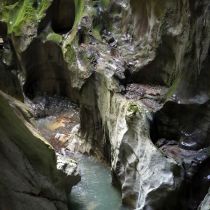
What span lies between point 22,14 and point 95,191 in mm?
7924

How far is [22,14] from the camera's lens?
54.2 ft

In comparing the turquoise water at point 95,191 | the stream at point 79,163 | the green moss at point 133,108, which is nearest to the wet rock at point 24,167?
the turquoise water at point 95,191

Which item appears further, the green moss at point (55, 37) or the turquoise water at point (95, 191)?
the green moss at point (55, 37)

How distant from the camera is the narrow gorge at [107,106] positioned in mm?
9359

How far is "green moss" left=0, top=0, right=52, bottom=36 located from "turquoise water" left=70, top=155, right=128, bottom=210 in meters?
6.03

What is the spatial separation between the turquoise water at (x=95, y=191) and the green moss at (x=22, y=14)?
6.03m


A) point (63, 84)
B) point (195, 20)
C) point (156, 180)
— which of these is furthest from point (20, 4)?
point (156, 180)

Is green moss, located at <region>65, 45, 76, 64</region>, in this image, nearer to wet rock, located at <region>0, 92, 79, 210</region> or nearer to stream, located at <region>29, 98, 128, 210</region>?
stream, located at <region>29, 98, 128, 210</region>

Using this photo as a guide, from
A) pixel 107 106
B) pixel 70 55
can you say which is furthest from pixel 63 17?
pixel 107 106

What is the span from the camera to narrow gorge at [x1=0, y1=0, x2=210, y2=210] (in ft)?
30.7

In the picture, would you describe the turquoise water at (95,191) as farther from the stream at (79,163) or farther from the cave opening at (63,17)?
the cave opening at (63,17)

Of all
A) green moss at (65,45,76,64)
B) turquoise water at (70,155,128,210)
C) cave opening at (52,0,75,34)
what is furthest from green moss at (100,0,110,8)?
turquoise water at (70,155,128,210)

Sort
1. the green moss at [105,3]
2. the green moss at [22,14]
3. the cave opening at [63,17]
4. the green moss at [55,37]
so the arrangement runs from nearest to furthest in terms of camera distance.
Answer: the green moss at [105,3], the green moss at [55,37], the green moss at [22,14], the cave opening at [63,17]

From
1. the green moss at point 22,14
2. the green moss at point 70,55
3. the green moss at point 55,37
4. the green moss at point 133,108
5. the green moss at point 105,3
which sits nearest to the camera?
the green moss at point 133,108
